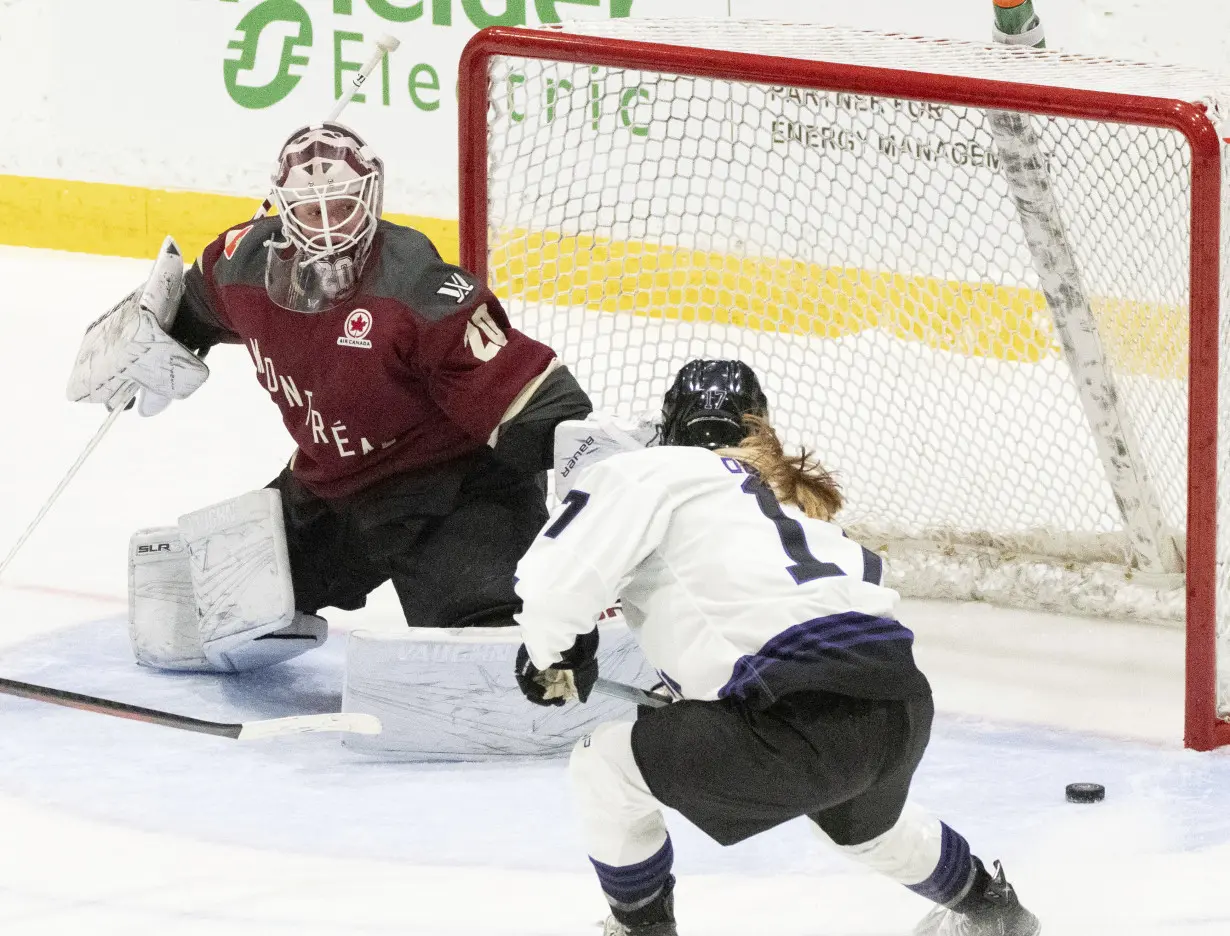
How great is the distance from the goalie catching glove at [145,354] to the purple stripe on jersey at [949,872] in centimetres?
151

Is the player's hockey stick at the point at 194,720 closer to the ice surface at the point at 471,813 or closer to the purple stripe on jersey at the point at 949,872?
the ice surface at the point at 471,813

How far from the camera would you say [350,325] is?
2.80 metres

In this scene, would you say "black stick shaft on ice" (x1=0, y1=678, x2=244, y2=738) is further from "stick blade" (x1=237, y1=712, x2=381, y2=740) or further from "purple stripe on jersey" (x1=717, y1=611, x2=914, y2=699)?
"purple stripe on jersey" (x1=717, y1=611, x2=914, y2=699)

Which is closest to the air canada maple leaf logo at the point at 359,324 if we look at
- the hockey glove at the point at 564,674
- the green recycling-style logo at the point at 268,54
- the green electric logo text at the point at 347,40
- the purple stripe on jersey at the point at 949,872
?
the hockey glove at the point at 564,674

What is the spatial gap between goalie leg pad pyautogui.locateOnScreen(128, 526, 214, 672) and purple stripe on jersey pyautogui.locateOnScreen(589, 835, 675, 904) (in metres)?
1.24

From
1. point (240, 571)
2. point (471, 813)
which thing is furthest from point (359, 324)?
point (471, 813)

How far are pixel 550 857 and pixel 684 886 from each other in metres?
0.19

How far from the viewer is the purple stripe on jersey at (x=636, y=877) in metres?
2.10

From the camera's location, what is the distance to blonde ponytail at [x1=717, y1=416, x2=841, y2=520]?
2.07 metres

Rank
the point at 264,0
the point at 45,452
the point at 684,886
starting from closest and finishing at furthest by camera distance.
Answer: the point at 684,886 < the point at 45,452 < the point at 264,0

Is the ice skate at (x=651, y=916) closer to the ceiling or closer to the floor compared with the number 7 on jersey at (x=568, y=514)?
closer to the floor

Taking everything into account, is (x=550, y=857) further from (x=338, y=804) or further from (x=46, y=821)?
(x=46, y=821)

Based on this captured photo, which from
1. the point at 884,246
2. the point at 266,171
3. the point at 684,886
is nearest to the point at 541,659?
the point at 684,886

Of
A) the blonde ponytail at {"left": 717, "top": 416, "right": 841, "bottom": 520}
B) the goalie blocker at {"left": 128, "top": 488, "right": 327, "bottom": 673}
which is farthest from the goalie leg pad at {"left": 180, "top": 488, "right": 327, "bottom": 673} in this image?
the blonde ponytail at {"left": 717, "top": 416, "right": 841, "bottom": 520}
